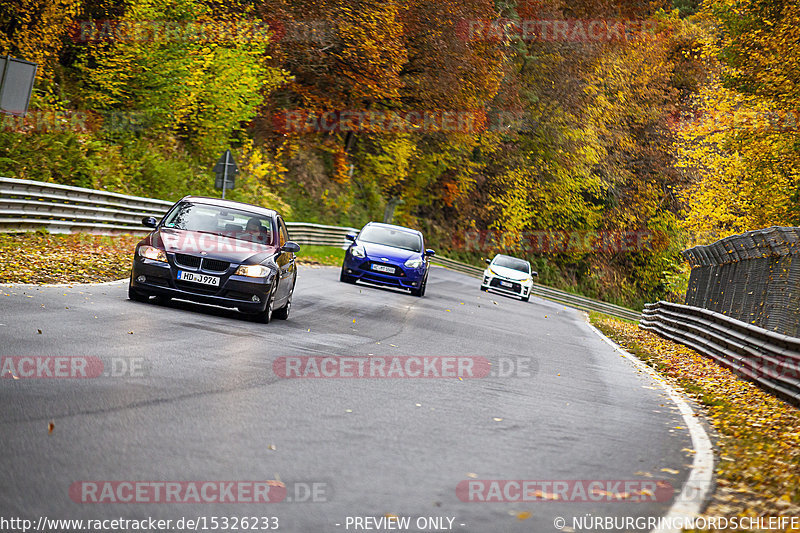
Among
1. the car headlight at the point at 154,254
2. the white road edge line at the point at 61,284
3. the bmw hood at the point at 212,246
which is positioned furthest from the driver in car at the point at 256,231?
the white road edge line at the point at 61,284

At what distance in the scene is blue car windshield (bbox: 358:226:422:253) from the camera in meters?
26.2

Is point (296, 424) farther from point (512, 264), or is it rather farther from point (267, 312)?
point (512, 264)

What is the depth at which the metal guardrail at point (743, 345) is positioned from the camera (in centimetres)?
1262

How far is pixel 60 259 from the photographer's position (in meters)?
18.4

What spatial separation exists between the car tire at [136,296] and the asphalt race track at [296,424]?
22 centimetres

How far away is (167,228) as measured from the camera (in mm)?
14297

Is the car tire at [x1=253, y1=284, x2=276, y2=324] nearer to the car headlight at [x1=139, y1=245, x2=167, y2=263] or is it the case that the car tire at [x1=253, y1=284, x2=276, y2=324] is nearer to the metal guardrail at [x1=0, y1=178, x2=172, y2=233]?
the car headlight at [x1=139, y1=245, x2=167, y2=263]

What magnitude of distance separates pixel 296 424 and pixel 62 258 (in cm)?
1243

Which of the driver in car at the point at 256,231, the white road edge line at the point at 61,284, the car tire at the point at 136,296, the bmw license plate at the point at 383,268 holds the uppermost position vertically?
the driver in car at the point at 256,231

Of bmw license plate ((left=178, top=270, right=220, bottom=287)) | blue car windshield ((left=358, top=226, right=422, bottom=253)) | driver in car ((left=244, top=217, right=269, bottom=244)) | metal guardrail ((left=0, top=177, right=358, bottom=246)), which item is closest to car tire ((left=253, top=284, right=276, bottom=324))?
bmw license plate ((left=178, top=270, right=220, bottom=287))

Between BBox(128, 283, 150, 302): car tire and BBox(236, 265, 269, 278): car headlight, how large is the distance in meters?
1.39

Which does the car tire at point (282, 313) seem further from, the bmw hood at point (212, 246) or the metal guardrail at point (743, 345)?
the metal guardrail at point (743, 345)

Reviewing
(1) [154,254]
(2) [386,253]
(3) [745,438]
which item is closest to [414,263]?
(2) [386,253]

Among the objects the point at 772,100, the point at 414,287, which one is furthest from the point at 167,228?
the point at 772,100
